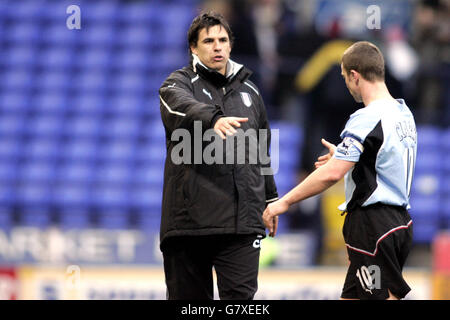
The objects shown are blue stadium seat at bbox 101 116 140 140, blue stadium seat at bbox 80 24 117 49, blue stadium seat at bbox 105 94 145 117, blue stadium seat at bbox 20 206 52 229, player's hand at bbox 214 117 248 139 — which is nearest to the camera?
player's hand at bbox 214 117 248 139

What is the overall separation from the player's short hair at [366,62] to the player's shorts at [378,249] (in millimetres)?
661

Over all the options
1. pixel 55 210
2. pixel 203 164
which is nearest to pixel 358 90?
pixel 203 164

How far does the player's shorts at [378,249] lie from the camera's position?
391 cm

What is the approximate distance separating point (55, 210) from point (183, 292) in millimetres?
5455

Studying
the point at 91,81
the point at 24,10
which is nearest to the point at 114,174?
the point at 91,81

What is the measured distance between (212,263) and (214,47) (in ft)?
3.79

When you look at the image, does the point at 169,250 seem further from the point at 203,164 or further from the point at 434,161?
the point at 434,161

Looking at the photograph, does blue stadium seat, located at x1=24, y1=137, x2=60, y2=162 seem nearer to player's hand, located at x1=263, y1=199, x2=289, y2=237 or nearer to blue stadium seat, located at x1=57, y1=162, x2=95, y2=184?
blue stadium seat, located at x1=57, y1=162, x2=95, y2=184

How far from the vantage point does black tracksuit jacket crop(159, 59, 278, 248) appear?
405 centimetres

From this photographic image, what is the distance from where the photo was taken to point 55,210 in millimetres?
9336

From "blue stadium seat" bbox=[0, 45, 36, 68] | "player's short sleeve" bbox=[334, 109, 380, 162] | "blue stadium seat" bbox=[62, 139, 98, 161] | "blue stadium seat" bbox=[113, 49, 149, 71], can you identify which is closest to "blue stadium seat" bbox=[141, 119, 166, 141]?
"blue stadium seat" bbox=[62, 139, 98, 161]

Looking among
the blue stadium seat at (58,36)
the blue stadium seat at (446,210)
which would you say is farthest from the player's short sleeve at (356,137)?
the blue stadium seat at (58,36)

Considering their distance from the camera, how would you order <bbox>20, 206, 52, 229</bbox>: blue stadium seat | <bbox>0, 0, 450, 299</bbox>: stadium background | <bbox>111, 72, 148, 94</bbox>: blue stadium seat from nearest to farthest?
1. <bbox>0, 0, 450, 299</bbox>: stadium background
2. <bbox>20, 206, 52, 229</bbox>: blue stadium seat
3. <bbox>111, 72, 148, 94</bbox>: blue stadium seat

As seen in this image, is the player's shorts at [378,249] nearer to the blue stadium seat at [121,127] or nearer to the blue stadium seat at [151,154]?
the blue stadium seat at [151,154]
